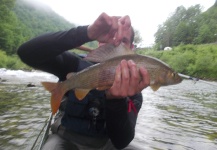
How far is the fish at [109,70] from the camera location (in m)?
2.15

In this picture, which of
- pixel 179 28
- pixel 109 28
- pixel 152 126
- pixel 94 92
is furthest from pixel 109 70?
pixel 179 28

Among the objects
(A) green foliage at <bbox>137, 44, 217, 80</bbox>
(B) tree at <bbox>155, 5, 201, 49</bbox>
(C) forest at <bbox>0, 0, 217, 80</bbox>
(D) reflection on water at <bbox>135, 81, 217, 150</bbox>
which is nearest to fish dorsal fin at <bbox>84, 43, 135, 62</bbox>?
(D) reflection on water at <bbox>135, 81, 217, 150</bbox>

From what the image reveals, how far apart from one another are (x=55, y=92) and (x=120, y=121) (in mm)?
694

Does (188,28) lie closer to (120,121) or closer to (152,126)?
(152,126)

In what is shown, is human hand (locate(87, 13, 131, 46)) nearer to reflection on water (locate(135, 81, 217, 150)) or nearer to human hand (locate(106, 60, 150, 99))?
human hand (locate(106, 60, 150, 99))

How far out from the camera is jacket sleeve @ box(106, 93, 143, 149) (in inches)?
97.0

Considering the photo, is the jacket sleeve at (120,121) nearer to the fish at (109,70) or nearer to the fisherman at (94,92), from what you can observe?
the fisherman at (94,92)

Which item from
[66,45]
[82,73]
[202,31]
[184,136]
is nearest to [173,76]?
[82,73]

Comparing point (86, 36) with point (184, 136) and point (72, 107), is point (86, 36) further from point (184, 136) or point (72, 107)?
point (184, 136)

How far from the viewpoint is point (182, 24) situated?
297 feet

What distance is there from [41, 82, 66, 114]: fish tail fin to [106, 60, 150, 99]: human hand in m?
0.47

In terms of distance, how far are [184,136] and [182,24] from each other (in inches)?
3526

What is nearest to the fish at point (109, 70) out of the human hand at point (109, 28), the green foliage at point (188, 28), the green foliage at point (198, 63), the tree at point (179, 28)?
the human hand at point (109, 28)

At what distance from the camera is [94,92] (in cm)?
315
